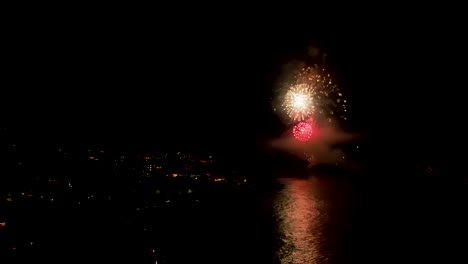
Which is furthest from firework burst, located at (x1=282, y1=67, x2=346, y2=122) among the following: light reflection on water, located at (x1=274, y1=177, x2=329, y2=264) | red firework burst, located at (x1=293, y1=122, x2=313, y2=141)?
light reflection on water, located at (x1=274, y1=177, x2=329, y2=264)

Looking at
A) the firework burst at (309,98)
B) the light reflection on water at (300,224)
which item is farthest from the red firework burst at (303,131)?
the light reflection on water at (300,224)

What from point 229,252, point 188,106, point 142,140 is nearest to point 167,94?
point 188,106

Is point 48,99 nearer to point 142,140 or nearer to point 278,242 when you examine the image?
point 142,140

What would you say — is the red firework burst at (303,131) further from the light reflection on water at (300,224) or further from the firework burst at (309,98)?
the light reflection on water at (300,224)

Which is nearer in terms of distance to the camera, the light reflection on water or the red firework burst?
the light reflection on water

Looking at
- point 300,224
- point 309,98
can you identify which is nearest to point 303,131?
point 309,98

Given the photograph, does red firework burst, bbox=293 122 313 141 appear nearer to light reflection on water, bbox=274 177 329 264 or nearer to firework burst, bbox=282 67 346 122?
firework burst, bbox=282 67 346 122
